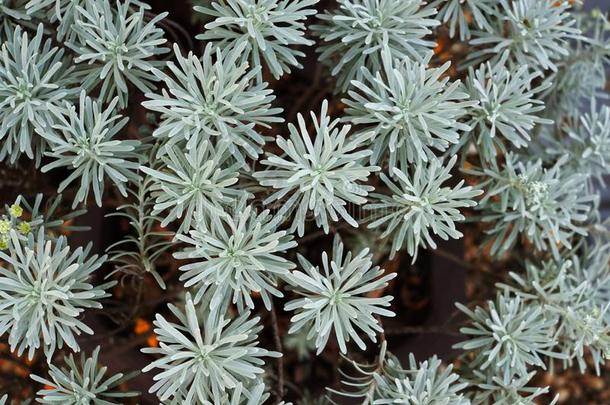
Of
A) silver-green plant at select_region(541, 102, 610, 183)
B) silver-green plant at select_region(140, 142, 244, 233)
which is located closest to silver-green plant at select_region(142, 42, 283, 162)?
silver-green plant at select_region(140, 142, 244, 233)

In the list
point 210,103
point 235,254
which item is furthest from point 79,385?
point 210,103

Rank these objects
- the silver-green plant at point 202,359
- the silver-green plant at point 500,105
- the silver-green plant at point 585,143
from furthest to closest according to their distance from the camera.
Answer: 1. the silver-green plant at point 585,143
2. the silver-green plant at point 500,105
3. the silver-green plant at point 202,359

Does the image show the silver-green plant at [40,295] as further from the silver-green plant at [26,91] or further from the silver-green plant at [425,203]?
the silver-green plant at [425,203]

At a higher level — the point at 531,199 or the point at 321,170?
the point at 531,199

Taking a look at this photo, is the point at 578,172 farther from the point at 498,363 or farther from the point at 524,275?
the point at 498,363

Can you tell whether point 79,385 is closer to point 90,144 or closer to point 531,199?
point 90,144

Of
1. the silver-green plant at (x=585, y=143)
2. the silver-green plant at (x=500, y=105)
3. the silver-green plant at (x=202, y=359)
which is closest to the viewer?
the silver-green plant at (x=202, y=359)

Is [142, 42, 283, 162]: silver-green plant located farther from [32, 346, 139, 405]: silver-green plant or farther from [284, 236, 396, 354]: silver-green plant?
[32, 346, 139, 405]: silver-green plant

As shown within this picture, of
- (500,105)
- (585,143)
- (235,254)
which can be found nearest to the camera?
(235,254)

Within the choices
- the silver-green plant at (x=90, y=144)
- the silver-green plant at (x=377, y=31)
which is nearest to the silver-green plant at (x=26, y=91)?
the silver-green plant at (x=90, y=144)

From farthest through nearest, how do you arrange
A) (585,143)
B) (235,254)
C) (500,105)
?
(585,143), (500,105), (235,254)

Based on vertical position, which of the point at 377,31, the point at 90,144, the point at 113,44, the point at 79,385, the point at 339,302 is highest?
the point at 377,31
